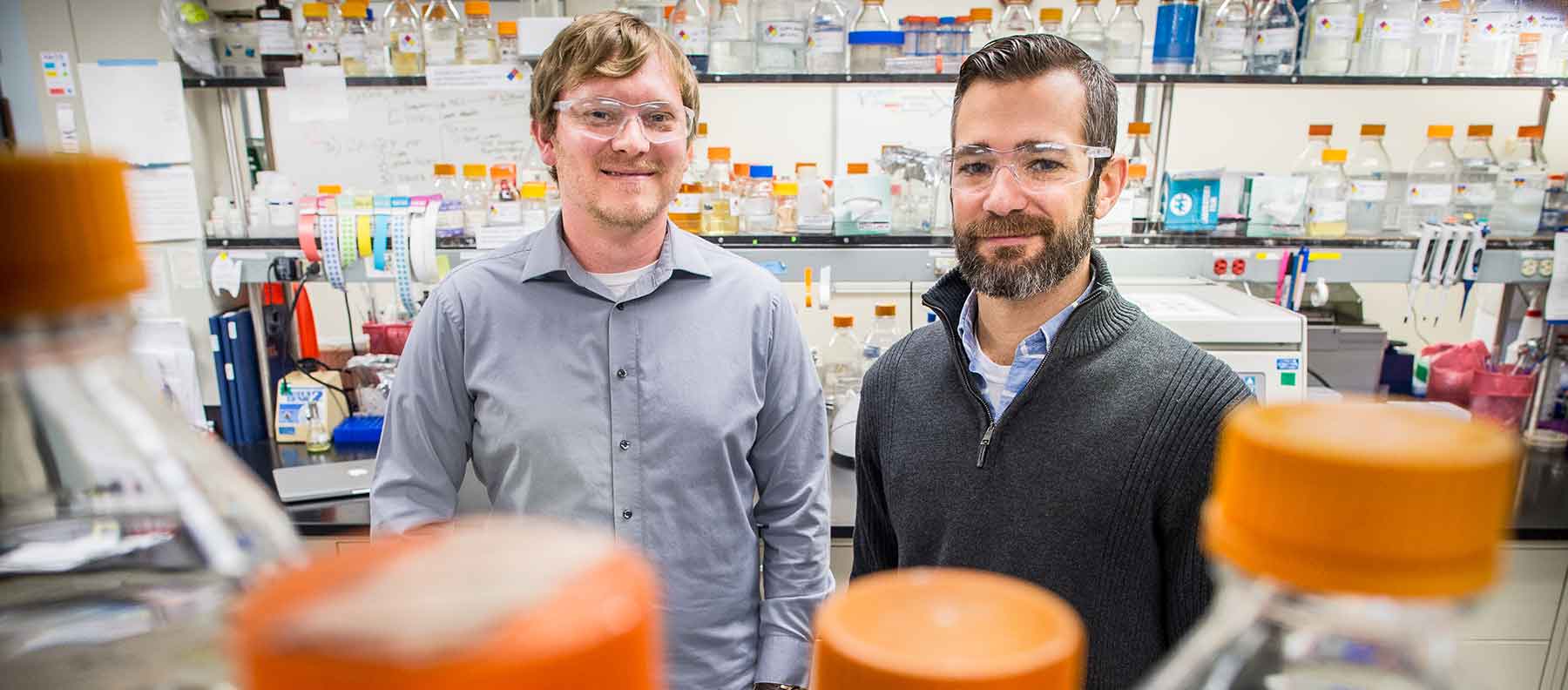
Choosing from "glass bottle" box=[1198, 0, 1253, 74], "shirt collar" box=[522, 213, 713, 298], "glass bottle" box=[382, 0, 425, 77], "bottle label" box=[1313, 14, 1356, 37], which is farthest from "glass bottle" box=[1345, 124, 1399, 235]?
"glass bottle" box=[382, 0, 425, 77]

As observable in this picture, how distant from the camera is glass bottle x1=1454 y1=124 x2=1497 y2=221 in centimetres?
247

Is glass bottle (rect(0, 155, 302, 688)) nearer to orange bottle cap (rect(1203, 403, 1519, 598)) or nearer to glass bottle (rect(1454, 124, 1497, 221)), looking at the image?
orange bottle cap (rect(1203, 403, 1519, 598))

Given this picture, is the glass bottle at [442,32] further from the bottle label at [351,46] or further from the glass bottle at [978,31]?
the glass bottle at [978,31]

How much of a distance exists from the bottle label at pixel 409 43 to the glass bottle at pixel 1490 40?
2.94 meters

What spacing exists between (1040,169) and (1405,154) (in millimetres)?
4625

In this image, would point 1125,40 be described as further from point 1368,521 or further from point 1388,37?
point 1368,521

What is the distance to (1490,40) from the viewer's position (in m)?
2.35

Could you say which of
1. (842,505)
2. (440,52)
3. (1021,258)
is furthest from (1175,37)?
(440,52)

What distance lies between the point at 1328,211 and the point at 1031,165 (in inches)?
65.9

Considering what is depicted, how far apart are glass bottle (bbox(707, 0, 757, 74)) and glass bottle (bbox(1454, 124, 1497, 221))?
2120 millimetres

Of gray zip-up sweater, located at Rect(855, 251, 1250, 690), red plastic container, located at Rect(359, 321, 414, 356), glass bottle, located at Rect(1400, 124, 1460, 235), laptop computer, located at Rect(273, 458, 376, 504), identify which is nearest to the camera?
gray zip-up sweater, located at Rect(855, 251, 1250, 690)

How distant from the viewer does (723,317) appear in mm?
1564

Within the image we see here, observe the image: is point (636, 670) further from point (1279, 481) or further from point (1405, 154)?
point (1405, 154)

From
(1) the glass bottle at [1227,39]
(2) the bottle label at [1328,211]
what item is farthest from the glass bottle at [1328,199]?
(1) the glass bottle at [1227,39]
